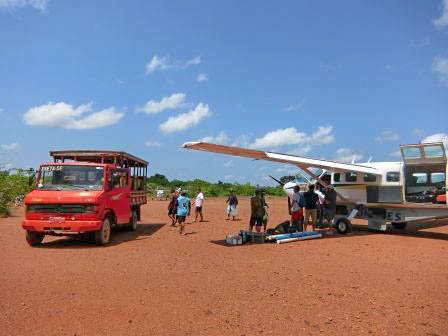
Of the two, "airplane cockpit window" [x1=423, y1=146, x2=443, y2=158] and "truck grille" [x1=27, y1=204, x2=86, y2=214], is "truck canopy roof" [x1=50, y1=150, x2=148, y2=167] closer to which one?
"truck grille" [x1=27, y1=204, x2=86, y2=214]

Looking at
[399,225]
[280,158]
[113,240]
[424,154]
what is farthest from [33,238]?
[399,225]

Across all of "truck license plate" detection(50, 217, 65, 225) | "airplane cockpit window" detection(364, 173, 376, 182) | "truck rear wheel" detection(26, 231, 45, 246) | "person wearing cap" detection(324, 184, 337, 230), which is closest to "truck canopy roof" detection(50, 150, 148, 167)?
"truck rear wheel" detection(26, 231, 45, 246)

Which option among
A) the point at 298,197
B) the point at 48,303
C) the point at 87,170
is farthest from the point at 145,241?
the point at 48,303

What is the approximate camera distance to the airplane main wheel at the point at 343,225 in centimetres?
1552

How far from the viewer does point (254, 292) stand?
6.84 metres

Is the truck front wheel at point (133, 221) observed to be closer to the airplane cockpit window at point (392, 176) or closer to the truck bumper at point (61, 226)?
the truck bumper at point (61, 226)

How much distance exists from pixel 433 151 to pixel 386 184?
2062mm

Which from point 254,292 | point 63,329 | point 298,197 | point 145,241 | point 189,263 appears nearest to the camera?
point 63,329

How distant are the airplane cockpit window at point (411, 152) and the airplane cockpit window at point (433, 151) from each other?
10.1 inches

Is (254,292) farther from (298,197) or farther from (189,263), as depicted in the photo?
(298,197)

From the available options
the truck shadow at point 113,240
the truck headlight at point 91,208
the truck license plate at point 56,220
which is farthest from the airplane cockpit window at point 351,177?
the truck license plate at point 56,220

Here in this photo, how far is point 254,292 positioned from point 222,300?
706 millimetres

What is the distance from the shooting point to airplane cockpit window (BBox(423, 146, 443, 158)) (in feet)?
45.7

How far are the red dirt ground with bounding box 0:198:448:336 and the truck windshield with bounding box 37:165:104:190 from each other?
72.3 inches
